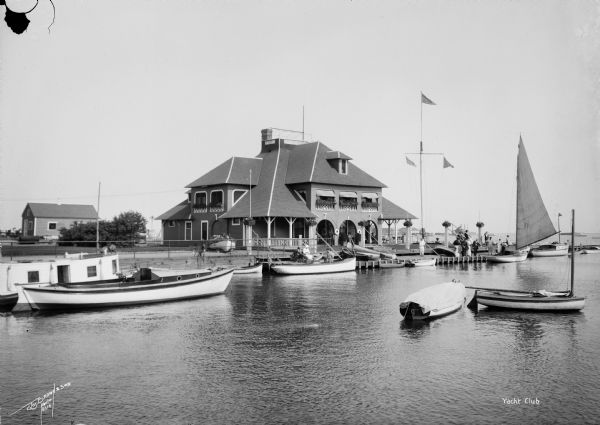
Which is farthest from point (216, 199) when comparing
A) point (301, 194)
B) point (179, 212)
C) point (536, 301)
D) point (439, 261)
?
point (536, 301)

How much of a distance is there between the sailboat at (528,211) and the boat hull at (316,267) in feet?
55.1

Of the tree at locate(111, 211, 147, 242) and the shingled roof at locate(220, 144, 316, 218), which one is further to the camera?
→ the tree at locate(111, 211, 147, 242)

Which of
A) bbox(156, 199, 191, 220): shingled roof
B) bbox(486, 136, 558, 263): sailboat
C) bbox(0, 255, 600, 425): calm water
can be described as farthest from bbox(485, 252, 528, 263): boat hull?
bbox(0, 255, 600, 425): calm water

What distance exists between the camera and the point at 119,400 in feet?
46.2

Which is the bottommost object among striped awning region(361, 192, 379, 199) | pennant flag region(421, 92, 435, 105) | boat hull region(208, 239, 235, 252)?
boat hull region(208, 239, 235, 252)

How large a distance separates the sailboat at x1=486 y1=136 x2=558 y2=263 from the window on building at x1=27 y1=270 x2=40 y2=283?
94.2 feet

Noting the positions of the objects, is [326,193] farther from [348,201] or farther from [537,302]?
[537,302]

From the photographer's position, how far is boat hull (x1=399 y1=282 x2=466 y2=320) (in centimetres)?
2578

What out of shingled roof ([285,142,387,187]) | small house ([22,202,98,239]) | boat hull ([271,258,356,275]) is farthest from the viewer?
small house ([22,202,98,239])

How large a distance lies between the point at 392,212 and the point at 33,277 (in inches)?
1859

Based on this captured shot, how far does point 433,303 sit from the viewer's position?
85.9ft

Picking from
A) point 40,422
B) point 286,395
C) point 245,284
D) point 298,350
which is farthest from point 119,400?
point 245,284

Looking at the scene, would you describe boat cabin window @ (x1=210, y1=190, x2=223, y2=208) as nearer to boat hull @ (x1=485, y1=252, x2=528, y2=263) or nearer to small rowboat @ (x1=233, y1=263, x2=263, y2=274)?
small rowboat @ (x1=233, y1=263, x2=263, y2=274)

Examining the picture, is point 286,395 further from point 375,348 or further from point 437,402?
point 375,348
